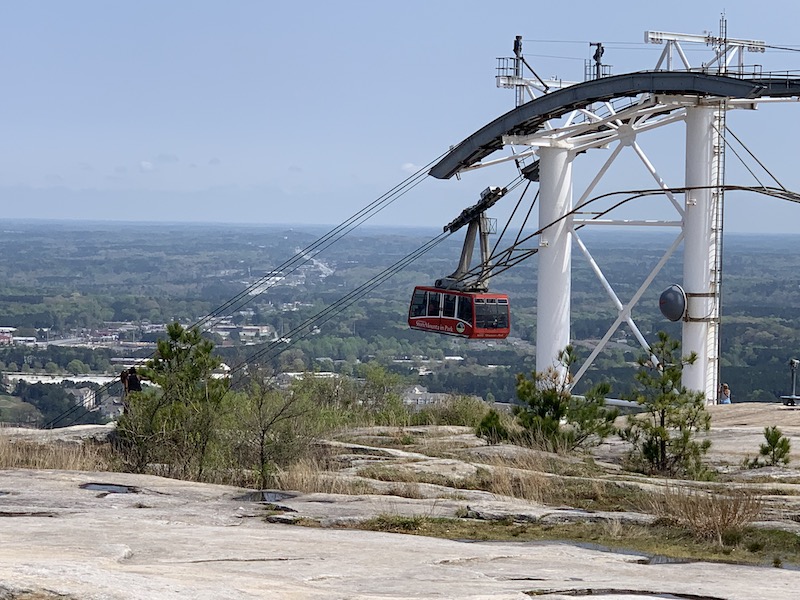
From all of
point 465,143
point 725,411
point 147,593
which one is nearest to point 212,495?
point 147,593

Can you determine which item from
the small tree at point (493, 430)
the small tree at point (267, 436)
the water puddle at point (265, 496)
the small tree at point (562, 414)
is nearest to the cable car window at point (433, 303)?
the small tree at point (493, 430)

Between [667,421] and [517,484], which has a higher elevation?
[667,421]

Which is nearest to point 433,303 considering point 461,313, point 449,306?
point 449,306

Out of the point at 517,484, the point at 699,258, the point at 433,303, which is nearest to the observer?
the point at 517,484

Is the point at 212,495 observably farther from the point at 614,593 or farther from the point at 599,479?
the point at 614,593

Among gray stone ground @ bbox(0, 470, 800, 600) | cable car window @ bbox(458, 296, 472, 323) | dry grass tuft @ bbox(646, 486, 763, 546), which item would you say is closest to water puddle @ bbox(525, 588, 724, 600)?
gray stone ground @ bbox(0, 470, 800, 600)

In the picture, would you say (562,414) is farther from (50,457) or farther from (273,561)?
(273,561)
